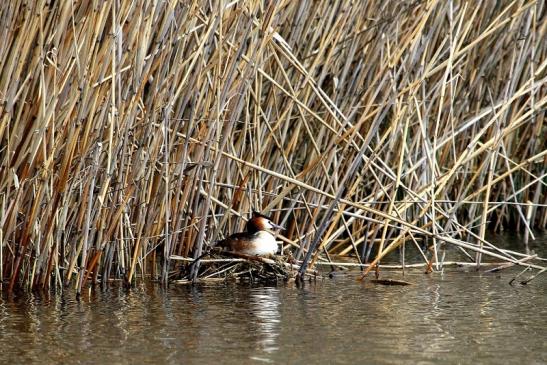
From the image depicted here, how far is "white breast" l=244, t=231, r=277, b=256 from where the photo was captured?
6258 mm

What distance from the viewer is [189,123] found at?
6043mm

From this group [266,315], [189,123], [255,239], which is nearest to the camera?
[266,315]

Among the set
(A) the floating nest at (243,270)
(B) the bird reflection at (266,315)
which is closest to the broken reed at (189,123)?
(A) the floating nest at (243,270)

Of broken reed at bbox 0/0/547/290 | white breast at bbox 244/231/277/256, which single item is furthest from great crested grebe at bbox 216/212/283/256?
broken reed at bbox 0/0/547/290

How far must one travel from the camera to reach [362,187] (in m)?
7.74

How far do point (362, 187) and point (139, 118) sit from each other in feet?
6.71

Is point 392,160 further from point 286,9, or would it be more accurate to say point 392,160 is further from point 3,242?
point 3,242

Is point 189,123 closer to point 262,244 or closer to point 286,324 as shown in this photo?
point 262,244

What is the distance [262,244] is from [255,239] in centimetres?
6

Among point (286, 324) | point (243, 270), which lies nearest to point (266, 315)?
point (286, 324)

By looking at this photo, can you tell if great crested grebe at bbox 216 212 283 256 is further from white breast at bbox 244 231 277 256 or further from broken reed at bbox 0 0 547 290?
broken reed at bbox 0 0 547 290

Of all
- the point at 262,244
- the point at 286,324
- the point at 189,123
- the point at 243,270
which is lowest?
the point at 286,324

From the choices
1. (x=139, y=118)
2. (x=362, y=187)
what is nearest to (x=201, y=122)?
(x=139, y=118)

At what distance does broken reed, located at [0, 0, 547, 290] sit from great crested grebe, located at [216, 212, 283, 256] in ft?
0.63
